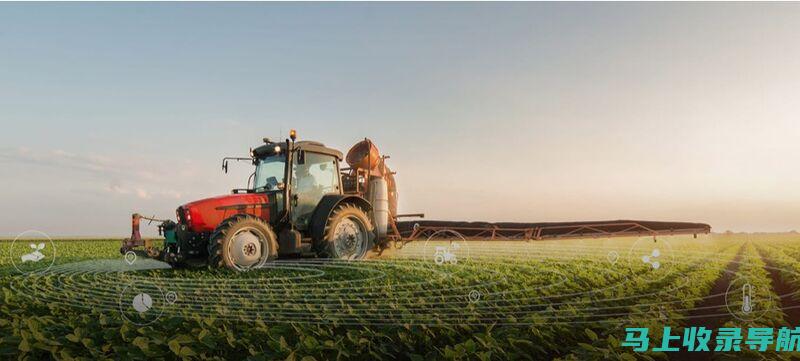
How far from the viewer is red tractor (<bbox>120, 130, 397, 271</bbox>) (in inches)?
408

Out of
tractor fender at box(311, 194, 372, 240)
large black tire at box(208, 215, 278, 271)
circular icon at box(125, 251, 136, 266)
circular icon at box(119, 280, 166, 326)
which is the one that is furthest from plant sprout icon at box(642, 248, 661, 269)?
circular icon at box(125, 251, 136, 266)

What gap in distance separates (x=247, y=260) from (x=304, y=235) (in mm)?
1693

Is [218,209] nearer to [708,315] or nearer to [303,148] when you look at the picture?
[303,148]

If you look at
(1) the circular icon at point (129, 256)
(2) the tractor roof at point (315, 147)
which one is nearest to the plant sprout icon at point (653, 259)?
(2) the tractor roof at point (315, 147)

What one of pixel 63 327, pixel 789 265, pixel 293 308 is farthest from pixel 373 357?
pixel 789 265

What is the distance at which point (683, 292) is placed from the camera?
391 inches

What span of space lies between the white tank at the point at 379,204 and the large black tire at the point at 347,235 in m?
0.50

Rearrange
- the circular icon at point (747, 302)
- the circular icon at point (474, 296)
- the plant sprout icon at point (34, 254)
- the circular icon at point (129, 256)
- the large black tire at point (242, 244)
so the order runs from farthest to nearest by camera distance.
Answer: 1. the circular icon at point (129, 256)
2. the large black tire at point (242, 244)
3. the plant sprout icon at point (34, 254)
4. the circular icon at point (747, 302)
5. the circular icon at point (474, 296)

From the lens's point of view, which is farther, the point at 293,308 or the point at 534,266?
the point at 534,266

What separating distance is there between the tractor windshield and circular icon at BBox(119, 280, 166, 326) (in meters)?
3.76

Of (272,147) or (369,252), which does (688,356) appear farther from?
(272,147)

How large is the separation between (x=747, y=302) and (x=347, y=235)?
7536mm

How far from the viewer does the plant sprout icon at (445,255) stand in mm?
12375

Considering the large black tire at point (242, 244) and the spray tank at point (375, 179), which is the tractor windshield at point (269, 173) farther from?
the spray tank at point (375, 179)
